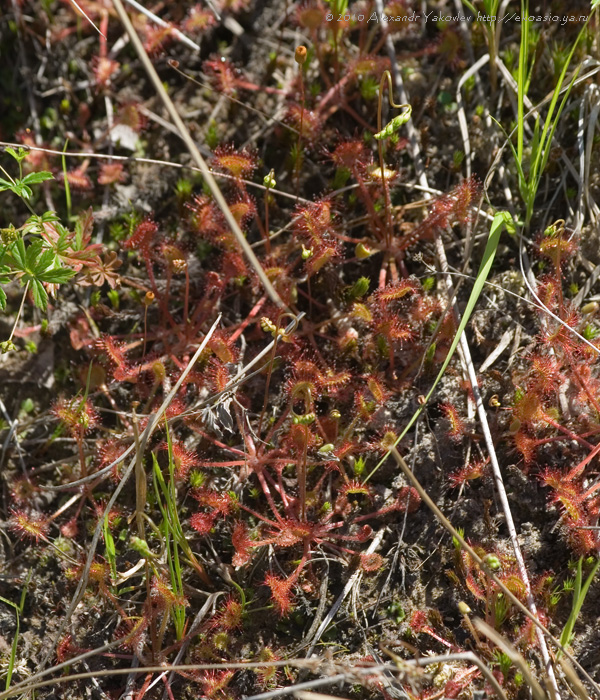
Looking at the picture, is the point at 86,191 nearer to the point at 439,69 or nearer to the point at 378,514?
the point at 439,69

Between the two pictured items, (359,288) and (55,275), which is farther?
(359,288)

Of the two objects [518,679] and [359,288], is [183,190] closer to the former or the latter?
[359,288]

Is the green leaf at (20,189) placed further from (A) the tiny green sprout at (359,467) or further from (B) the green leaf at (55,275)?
(A) the tiny green sprout at (359,467)

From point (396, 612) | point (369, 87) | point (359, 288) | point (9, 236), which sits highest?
point (369, 87)

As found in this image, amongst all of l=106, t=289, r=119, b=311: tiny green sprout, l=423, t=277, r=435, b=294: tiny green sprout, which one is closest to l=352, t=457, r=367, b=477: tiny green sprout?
l=423, t=277, r=435, b=294: tiny green sprout

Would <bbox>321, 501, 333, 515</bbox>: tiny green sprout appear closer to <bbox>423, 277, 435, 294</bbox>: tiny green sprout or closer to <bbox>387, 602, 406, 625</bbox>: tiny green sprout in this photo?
<bbox>387, 602, 406, 625</bbox>: tiny green sprout

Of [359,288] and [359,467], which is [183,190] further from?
[359,467]

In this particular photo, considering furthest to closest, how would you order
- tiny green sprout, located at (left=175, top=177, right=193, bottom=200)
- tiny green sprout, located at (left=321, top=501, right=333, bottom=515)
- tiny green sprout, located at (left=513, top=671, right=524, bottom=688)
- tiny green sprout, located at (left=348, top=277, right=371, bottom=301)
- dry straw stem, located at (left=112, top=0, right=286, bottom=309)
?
1. tiny green sprout, located at (left=175, top=177, right=193, bottom=200)
2. tiny green sprout, located at (left=348, top=277, right=371, bottom=301)
3. tiny green sprout, located at (left=321, top=501, right=333, bottom=515)
4. tiny green sprout, located at (left=513, top=671, right=524, bottom=688)
5. dry straw stem, located at (left=112, top=0, right=286, bottom=309)

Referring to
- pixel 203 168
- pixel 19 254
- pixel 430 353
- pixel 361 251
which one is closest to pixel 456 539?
pixel 430 353

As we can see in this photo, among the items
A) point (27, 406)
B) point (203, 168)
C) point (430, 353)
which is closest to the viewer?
point (203, 168)

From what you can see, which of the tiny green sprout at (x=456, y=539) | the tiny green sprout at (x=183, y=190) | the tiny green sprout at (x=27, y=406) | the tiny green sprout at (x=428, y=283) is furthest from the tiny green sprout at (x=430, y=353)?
the tiny green sprout at (x=27, y=406)

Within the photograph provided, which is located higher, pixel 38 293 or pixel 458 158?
pixel 458 158

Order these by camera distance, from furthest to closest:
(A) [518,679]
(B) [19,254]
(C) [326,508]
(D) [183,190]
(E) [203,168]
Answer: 1. (D) [183,190]
2. (C) [326,508]
3. (B) [19,254]
4. (A) [518,679]
5. (E) [203,168]

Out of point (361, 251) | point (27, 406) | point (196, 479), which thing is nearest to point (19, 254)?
point (27, 406)
